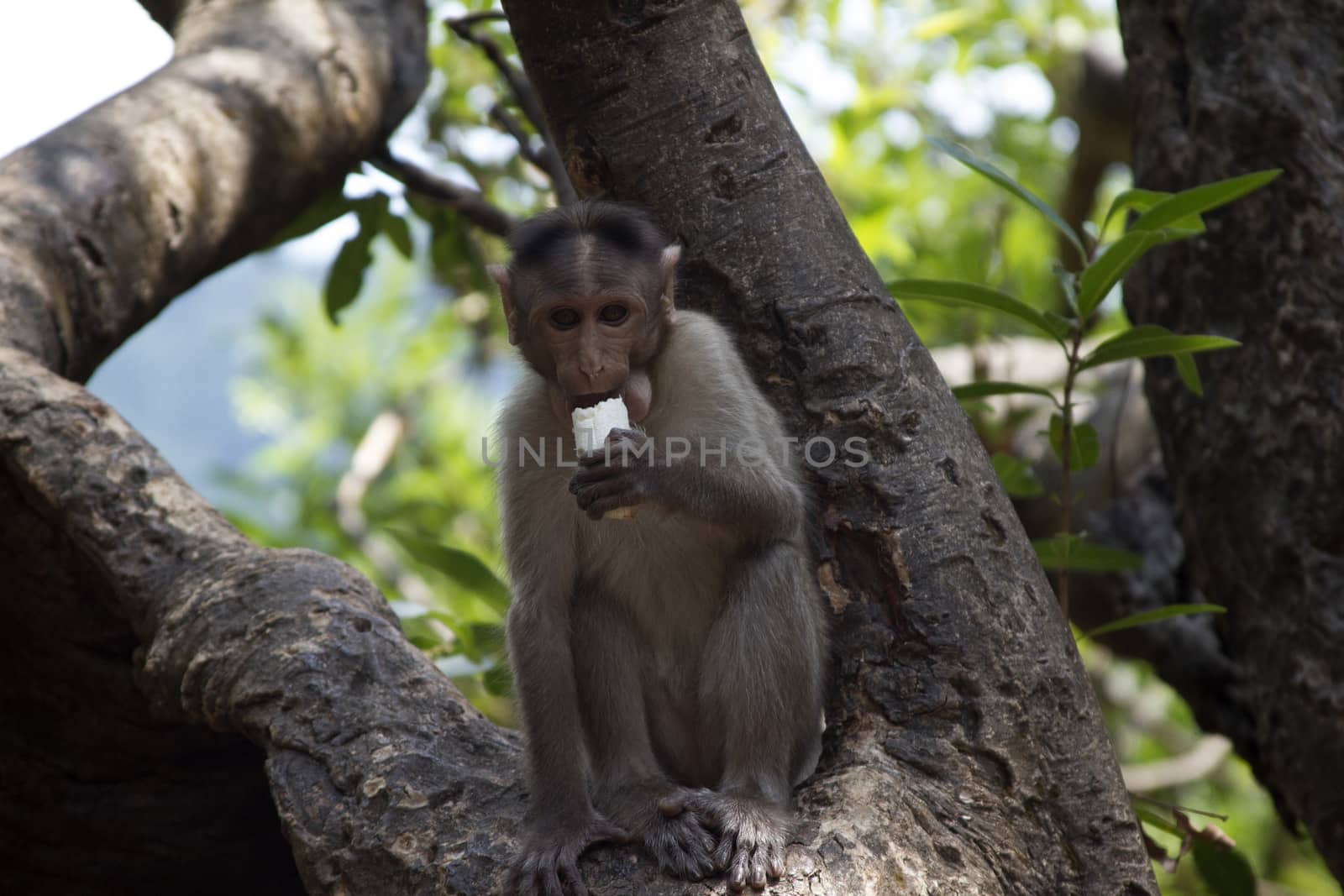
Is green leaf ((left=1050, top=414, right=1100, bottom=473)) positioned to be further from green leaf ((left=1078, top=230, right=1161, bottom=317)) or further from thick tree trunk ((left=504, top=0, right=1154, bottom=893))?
thick tree trunk ((left=504, top=0, right=1154, bottom=893))

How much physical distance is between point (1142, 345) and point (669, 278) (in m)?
1.44

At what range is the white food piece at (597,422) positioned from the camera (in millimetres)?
3459

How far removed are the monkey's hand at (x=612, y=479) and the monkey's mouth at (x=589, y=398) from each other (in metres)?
0.36

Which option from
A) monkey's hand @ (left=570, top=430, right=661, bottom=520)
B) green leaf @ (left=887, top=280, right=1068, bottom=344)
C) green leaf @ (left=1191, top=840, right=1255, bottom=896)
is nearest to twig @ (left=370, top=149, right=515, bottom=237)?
green leaf @ (left=887, top=280, right=1068, bottom=344)

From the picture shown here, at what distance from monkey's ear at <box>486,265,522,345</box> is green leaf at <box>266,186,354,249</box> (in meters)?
2.10

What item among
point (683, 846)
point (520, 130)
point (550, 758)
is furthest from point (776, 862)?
point (520, 130)

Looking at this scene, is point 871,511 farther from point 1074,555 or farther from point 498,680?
point 498,680

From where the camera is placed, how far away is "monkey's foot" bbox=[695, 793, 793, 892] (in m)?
2.70

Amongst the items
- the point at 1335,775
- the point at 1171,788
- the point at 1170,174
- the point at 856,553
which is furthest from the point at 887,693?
the point at 1171,788

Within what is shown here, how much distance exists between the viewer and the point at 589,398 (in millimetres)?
3625

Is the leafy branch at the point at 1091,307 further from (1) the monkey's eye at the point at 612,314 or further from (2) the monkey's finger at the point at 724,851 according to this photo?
(2) the monkey's finger at the point at 724,851

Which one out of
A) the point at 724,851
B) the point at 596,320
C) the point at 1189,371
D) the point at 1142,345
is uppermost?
the point at 1142,345

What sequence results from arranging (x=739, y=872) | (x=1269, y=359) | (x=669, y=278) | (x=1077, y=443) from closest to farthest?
(x=739, y=872) < (x=669, y=278) < (x=1077, y=443) < (x=1269, y=359)

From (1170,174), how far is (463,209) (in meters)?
3.09
